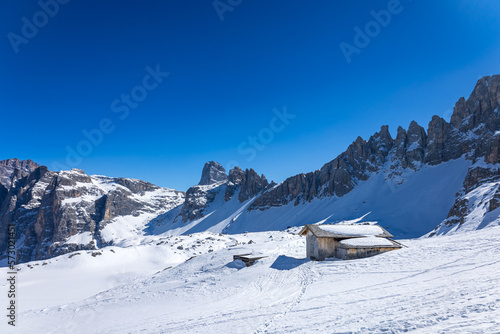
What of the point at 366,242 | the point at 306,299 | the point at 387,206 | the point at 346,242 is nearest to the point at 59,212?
the point at 387,206

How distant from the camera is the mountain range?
234ft

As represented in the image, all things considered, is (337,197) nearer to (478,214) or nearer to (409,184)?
(409,184)

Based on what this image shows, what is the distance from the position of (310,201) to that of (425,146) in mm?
48962

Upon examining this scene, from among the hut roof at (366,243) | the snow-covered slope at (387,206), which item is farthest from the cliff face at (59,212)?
the hut roof at (366,243)

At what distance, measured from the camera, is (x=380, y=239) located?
95.4 ft

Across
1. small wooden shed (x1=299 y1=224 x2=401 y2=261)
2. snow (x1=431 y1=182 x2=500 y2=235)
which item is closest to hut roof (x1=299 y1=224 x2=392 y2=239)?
small wooden shed (x1=299 y1=224 x2=401 y2=261)

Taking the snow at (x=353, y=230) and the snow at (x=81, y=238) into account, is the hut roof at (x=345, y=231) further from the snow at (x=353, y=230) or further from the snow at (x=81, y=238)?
the snow at (x=81, y=238)

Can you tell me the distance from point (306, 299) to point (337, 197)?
100m

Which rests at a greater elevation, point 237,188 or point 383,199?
point 237,188

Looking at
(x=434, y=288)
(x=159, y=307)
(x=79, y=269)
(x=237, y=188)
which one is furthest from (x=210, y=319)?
(x=237, y=188)

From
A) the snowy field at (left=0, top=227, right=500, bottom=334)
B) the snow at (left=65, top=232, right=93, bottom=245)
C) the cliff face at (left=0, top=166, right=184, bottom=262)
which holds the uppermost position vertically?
the cliff face at (left=0, top=166, right=184, bottom=262)

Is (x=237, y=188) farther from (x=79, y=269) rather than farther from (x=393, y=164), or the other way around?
(x=79, y=269)

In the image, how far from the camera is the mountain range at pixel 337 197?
234 ft

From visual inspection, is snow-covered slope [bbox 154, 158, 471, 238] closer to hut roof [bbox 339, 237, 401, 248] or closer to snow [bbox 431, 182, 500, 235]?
snow [bbox 431, 182, 500, 235]
